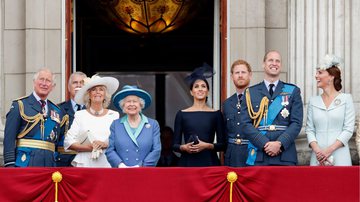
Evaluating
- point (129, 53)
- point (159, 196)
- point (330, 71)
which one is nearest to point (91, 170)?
point (159, 196)

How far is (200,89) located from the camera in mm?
12625

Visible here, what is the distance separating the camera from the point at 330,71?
12.4m

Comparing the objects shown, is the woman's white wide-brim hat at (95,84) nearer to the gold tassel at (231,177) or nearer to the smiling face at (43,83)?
the smiling face at (43,83)

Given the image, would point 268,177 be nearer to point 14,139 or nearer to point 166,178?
point 166,178

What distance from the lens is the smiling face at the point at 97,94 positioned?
12398mm

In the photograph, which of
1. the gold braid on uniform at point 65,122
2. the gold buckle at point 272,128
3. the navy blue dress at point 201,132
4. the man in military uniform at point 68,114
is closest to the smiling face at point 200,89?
the navy blue dress at point 201,132

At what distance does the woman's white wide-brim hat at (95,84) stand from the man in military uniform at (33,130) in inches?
15.2

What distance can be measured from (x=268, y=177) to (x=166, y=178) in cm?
97

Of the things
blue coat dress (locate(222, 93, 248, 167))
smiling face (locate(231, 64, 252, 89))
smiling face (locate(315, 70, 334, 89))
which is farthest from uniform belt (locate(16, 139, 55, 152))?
smiling face (locate(315, 70, 334, 89))

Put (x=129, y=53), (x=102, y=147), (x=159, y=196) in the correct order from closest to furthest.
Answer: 1. (x=159, y=196)
2. (x=102, y=147)
3. (x=129, y=53)

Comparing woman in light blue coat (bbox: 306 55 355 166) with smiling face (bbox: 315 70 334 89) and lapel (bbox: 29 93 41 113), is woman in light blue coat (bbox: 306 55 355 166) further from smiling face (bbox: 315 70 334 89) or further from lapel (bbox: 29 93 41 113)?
lapel (bbox: 29 93 41 113)

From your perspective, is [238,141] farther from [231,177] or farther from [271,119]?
[231,177]

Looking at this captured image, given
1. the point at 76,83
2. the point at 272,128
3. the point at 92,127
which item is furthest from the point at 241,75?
the point at 76,83

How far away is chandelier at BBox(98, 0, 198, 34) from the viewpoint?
17.3 metres
